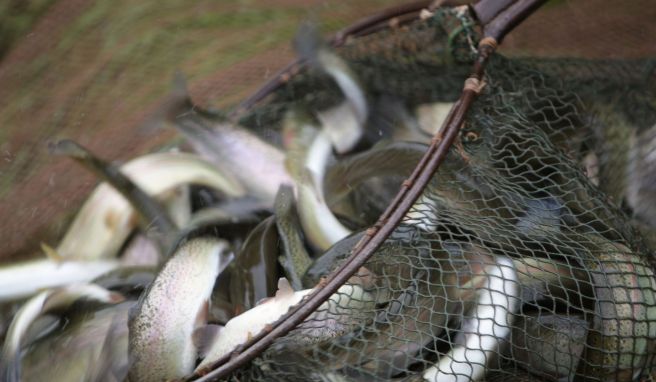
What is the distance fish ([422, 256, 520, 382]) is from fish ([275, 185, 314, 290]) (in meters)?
0.36

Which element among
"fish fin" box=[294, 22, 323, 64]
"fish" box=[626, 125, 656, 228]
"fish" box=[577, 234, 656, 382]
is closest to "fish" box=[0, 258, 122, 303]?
"fish fin" box=[294, 22, 323, 64]

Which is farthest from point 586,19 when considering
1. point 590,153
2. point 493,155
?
point 493,155

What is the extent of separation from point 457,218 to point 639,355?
424mm

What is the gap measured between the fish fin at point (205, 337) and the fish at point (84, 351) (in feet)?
0.56

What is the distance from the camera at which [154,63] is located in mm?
2402

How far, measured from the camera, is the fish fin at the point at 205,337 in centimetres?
131

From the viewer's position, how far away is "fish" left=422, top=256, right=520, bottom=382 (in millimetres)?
1211

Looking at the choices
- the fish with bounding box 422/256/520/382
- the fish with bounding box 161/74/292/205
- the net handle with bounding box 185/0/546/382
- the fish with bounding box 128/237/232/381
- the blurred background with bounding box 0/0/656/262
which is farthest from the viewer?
the blurred background with bounding box 0/0/656/262

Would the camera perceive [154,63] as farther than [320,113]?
Yes

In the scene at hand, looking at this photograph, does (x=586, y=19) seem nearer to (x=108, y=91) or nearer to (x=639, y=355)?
(x=639, y=355)

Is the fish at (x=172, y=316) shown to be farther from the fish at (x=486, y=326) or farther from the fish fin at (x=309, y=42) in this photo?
the fish fin at (x=309, y=42)

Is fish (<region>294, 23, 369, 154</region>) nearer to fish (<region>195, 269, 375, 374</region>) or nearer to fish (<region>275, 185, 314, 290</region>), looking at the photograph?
fish (<region>275, 185, 314, 290</region>)

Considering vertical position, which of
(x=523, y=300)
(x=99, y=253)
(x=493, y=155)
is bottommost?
(x=99, y=253)

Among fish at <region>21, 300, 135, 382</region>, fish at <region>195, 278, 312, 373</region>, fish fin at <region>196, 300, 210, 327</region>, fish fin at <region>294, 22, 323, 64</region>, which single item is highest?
fish fin at <region>294, 22, 323, 64</region>
